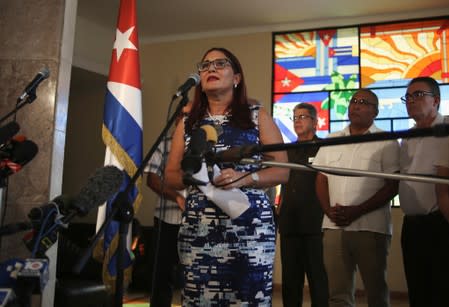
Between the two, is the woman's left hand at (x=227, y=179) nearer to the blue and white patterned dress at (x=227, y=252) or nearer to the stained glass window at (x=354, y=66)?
the blue and white patterned dress at (x=227, y=252)

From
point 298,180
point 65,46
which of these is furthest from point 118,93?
point 298,180

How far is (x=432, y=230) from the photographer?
251 centimetres

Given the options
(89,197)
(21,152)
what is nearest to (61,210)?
(89,197)

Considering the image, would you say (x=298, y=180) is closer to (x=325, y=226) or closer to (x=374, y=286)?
(x=325, y=226)

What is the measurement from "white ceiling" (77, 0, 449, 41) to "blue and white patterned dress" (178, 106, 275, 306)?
15.5 ft

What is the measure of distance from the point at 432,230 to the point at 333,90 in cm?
407

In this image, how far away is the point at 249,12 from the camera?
252 inches

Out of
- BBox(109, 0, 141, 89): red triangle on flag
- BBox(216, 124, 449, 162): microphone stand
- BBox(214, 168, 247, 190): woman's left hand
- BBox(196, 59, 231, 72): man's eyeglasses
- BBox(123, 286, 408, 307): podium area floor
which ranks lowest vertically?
BBox(123, 286, 408, 307): podium area floor

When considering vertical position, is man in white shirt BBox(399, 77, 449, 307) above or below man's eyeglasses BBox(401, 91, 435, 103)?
below

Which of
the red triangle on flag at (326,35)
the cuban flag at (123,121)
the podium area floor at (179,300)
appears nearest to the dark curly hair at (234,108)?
the cuban flag at (123,121)

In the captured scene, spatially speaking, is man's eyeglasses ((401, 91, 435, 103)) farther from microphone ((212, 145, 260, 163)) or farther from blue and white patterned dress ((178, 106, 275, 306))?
microphone ((212, 145, 260, 163))

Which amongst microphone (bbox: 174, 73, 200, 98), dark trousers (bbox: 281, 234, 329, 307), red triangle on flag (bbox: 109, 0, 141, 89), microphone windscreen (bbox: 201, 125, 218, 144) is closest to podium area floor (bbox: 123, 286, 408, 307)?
dark trousers (bbox: 281, 234, 329, 307)

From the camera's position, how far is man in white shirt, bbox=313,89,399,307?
2736 millimetres

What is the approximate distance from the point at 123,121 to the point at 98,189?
2.38 meters
